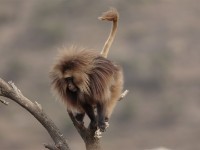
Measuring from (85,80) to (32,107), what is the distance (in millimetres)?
673

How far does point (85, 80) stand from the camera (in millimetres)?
6738

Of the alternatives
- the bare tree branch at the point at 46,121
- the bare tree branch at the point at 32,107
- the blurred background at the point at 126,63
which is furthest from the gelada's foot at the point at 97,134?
the blurred background at the point at 126,63

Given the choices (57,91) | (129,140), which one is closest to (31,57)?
(129,140)

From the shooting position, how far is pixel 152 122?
947 inches

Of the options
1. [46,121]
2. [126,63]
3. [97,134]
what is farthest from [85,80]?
[126,63]

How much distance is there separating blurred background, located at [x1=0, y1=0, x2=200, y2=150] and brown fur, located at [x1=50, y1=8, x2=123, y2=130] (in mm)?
13636

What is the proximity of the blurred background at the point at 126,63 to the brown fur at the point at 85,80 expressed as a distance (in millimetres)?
13636

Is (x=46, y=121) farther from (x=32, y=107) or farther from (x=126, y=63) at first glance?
(x=126, y=63)

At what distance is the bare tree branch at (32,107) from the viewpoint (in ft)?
20.2

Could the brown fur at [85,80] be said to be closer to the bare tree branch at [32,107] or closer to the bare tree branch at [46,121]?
the bare tree branch at [46,121]

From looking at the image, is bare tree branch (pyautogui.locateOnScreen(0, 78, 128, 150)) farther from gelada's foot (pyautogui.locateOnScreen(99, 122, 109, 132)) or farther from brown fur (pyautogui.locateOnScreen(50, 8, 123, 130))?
brown fur (pyautogui.locateOnScreen(50, 8, 123, 130))

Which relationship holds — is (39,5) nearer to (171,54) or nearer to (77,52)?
(171,54)

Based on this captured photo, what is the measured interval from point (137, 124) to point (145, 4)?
9663mm

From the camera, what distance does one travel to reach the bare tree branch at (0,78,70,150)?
20.2 ft
